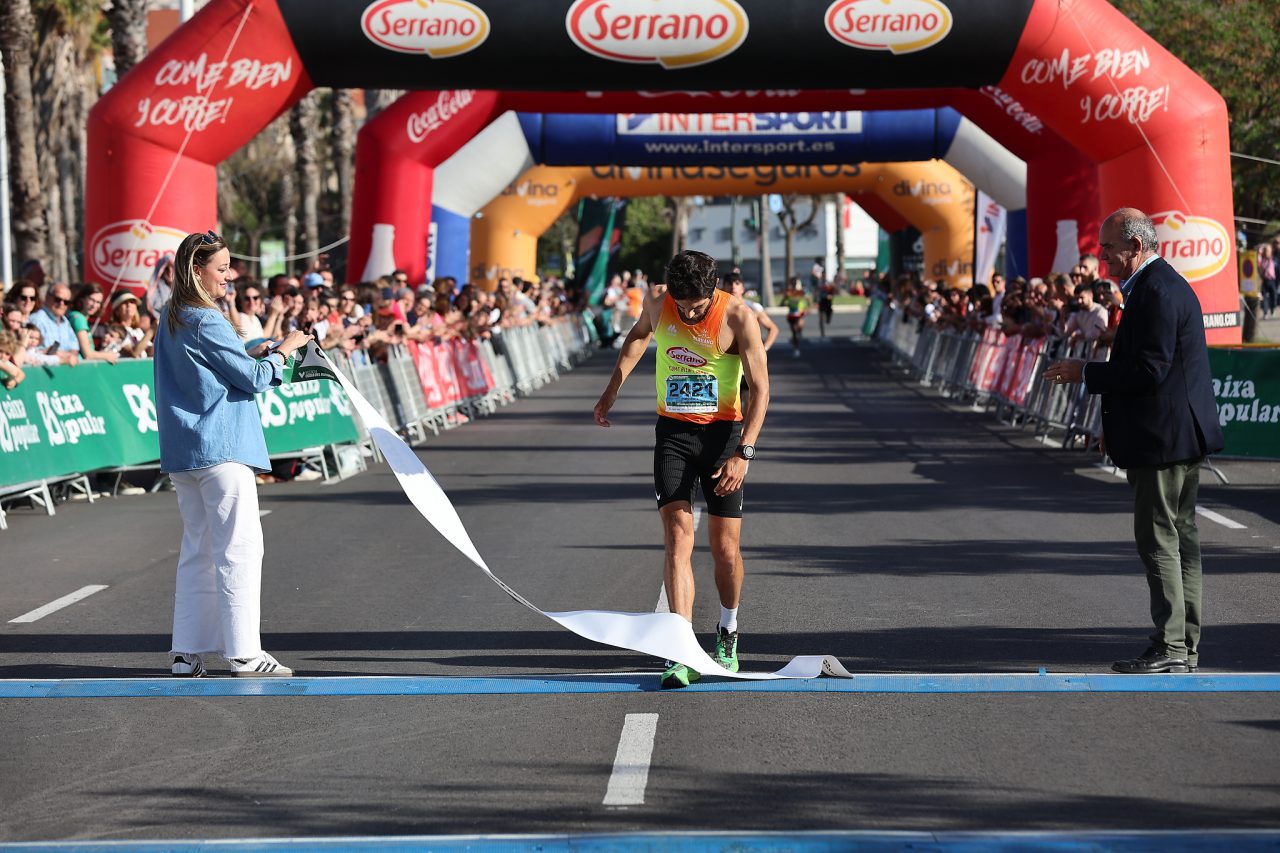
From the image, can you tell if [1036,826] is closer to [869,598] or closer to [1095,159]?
[869,598]

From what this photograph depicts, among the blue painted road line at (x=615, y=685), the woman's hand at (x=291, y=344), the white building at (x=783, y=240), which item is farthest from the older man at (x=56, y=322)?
the white building at (x=783, y=240)

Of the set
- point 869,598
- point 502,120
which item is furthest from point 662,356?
point 502,120

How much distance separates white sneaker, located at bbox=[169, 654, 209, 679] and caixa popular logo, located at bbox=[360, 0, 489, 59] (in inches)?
454

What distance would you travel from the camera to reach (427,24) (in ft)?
59.9

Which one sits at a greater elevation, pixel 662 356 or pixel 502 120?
pixel 502 120

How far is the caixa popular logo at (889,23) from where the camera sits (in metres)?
18.3

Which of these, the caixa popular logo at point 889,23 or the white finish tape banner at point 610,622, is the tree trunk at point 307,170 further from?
the white finish tape banner at point 610,622

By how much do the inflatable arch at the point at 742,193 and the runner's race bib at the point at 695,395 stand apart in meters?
30.1

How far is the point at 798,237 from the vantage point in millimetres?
122062

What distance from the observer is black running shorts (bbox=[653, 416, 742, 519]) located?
7703 millimetres

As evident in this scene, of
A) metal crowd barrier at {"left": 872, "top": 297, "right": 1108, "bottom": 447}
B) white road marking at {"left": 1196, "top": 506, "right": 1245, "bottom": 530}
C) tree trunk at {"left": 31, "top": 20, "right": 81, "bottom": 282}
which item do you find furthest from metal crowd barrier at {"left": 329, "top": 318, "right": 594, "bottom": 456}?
tree trunk at {"left": 31, "top": 20, "right": 81, "bottom": 282}

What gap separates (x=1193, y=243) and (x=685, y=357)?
11.9m

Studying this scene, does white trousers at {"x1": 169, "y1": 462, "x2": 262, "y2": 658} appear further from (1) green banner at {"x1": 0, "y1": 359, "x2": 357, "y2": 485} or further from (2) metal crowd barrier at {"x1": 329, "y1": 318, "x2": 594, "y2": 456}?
(2) metal crowd barrier at {"x1": 329, "y1": 318, "x2": 594, "y2": 456}

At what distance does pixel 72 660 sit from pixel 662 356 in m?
3.00
